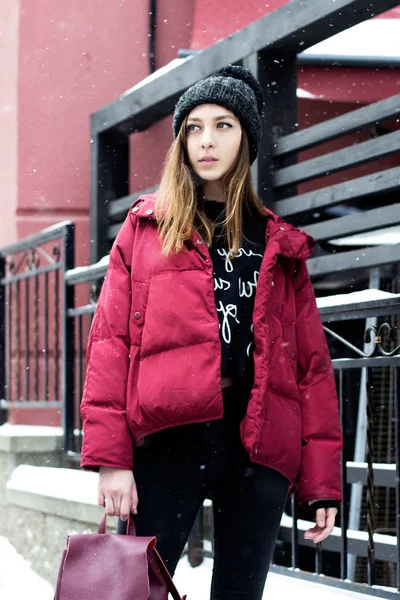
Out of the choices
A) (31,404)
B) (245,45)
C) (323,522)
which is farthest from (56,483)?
(323,522)

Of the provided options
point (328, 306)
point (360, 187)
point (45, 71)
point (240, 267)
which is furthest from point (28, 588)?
point (45, 71)

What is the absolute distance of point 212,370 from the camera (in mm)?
2072

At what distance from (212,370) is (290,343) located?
300 mm

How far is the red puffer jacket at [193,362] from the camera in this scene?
2.06 meters

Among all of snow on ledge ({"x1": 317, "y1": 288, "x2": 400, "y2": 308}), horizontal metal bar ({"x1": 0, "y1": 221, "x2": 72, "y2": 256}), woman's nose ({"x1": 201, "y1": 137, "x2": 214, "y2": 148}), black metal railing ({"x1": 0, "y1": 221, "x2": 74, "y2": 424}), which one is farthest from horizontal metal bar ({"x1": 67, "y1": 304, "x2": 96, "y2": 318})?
woman's nose ({"x1": 201, "y1": 137, "x2": 214, "y2": 148})

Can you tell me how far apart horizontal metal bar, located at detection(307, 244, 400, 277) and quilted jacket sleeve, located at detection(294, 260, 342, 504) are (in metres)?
1.72

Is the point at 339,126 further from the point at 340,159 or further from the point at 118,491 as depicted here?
the point at 118,491

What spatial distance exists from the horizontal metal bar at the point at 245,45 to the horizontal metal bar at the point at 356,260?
1156 millimetres

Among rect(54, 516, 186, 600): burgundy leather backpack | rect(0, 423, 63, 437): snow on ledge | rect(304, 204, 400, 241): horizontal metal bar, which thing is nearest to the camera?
rect(54, 516, 186, 600): burgundy leather backpack

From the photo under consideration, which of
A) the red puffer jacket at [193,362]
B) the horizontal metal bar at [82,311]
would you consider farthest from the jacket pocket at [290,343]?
the horizontal metal bar at [82,311]

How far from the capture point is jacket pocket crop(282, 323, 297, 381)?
227 centimetres

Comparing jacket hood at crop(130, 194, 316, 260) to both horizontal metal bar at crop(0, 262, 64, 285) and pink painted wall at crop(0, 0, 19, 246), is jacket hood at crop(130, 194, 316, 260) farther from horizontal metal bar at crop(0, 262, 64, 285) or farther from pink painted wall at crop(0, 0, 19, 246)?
pink painted wall at crop(0, 0, 19, 246)

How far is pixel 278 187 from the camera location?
4773 millimetres

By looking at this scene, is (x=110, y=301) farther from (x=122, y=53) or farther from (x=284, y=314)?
(x=122, y=53)
